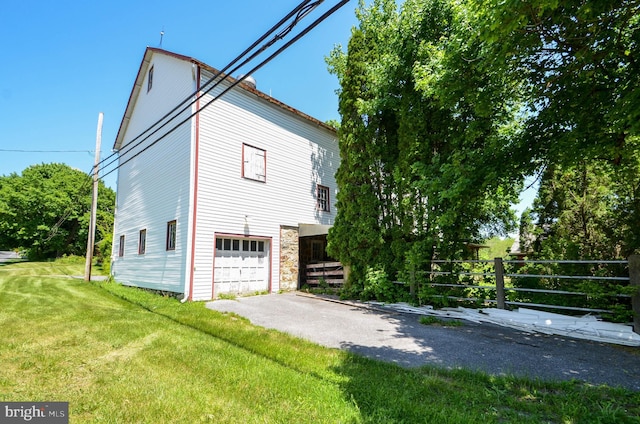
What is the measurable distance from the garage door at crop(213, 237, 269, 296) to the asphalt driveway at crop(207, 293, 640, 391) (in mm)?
2748

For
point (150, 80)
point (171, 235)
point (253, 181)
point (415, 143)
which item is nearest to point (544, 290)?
point (415, 143)

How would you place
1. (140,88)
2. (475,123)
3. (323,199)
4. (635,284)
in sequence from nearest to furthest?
(635,284)
(475,123)
(323,199)
(140,88)

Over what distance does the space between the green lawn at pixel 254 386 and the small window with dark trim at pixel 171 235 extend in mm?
5231

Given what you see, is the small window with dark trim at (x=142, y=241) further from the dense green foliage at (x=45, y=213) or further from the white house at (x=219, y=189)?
the dense green foliage at (x=45, y=213)

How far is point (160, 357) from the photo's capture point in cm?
426

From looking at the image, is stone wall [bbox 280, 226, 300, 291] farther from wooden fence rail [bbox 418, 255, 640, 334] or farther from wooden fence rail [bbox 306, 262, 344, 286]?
wooden fence rail [bbox 418, 255, 640, 334]

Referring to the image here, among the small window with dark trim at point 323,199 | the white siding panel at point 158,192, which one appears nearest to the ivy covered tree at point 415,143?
the small window with dark trim at point 323,199

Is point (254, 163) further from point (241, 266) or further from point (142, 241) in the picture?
point (142, 241)

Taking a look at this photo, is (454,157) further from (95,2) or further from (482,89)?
(95,2)

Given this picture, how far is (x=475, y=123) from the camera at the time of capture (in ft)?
24.6

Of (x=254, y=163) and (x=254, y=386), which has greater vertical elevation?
(x=254, y=163)

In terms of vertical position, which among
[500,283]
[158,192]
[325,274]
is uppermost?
[158,192]

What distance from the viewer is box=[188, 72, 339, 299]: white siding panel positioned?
33.1 feet

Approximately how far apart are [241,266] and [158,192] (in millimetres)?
4520
